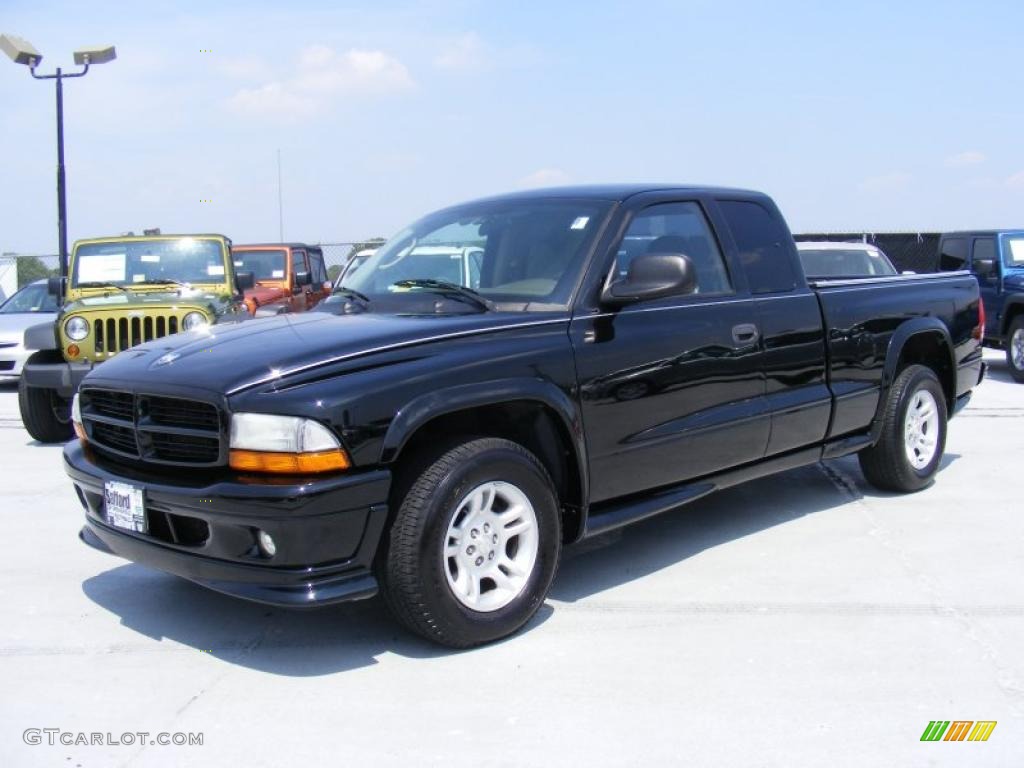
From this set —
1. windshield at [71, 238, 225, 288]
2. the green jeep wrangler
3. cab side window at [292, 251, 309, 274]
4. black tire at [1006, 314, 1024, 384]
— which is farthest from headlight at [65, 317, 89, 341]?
black tire at [1006, 314, 1024, 384]

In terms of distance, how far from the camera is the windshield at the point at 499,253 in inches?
180

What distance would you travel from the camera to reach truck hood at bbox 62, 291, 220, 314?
898 centimetres

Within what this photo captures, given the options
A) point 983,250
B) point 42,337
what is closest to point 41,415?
point 42,337

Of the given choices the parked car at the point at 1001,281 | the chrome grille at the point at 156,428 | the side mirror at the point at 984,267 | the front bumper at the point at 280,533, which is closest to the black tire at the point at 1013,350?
the parked car at the point at 1001,281

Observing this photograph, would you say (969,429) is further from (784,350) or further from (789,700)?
(789,700)

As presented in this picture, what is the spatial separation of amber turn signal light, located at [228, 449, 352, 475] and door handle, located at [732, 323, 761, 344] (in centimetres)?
222

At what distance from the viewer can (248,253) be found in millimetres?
15828

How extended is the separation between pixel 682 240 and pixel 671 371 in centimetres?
80

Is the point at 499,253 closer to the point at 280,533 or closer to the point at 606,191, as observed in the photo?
the point at 606,191

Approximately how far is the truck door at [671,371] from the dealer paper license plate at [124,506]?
5.74ft

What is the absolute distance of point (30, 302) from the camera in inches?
558

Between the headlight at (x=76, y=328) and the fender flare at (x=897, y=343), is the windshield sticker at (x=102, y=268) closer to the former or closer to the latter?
the headlight at (x=76, y=328)

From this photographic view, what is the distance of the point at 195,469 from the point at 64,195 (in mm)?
13137

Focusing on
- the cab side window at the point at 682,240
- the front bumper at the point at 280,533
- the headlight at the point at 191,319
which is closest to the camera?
the front bumper at the point at 280,533
